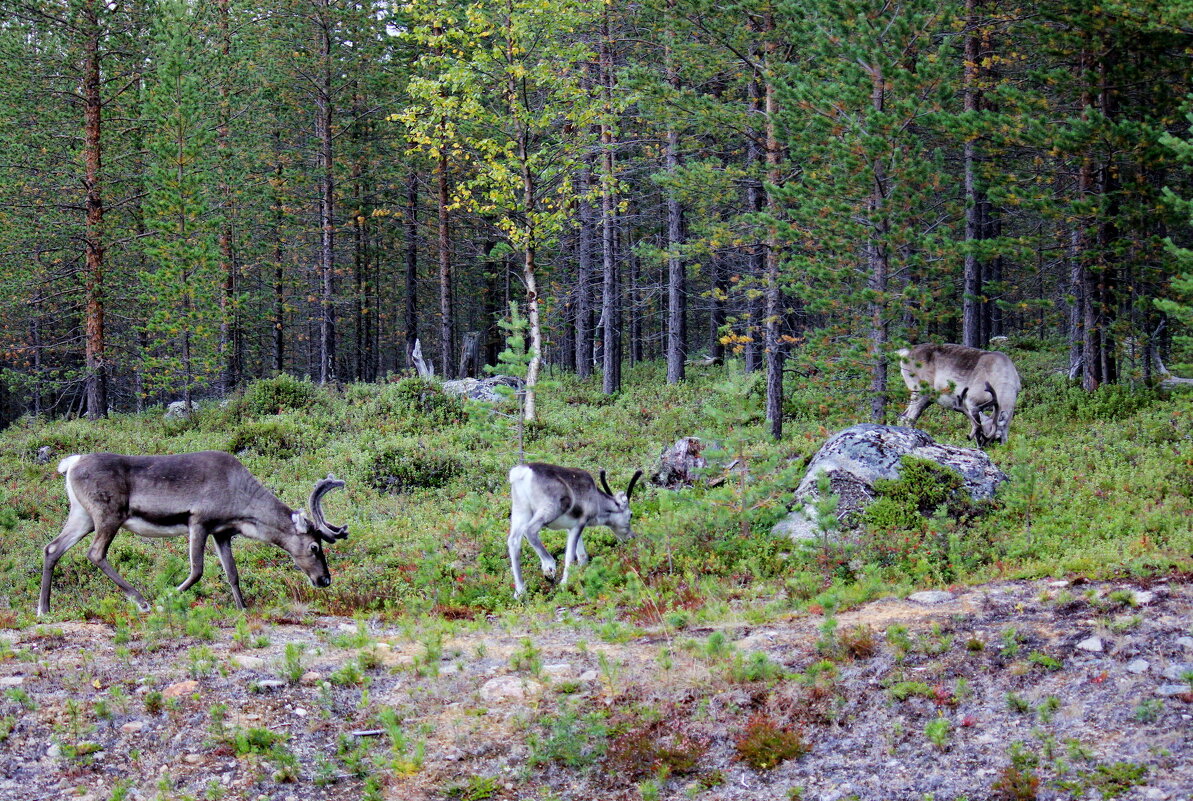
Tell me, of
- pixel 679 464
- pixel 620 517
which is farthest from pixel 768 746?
pixel 679 464

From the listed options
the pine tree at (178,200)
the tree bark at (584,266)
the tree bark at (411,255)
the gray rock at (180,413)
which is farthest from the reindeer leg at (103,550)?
the tree bark at (411,255)

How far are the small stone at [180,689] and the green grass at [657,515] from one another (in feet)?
10.2

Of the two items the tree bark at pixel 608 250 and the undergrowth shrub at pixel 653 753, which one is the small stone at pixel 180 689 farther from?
the tree bark at pixel 608 250

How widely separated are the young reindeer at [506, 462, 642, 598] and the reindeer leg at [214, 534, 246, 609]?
3.39 metres

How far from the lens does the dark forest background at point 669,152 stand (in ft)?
55.8

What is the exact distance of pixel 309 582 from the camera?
11977 millimetres

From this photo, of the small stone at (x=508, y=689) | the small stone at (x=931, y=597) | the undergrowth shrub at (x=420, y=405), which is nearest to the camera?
the small stone at (x=508, y=689)

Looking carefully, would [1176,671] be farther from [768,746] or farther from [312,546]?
[312,546]

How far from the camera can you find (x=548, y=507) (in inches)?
447

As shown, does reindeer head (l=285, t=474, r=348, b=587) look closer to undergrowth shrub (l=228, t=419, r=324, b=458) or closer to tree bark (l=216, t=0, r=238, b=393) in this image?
undergrowth shrub (l=228, t=419, r=324, b=458)

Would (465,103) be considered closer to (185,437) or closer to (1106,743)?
(185,437)

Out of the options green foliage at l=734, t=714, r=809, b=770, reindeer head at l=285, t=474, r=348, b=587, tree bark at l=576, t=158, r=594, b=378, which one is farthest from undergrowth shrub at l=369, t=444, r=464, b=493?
tree bark at l=576, t=158, r=594, b=378

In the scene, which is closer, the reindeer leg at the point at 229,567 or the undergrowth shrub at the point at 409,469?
the reindeer leg at the point at 229,567

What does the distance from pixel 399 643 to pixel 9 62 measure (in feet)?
74.3
